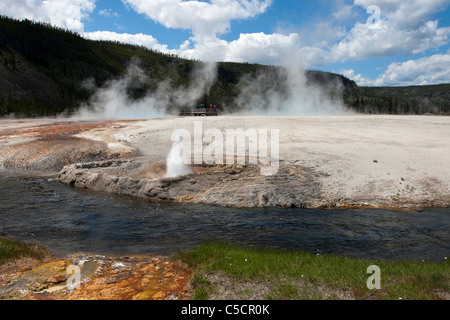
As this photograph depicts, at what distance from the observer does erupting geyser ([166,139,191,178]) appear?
12.5 meters

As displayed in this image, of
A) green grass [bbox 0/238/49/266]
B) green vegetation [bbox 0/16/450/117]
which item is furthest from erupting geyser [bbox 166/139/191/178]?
green vegetation [bbox 0/16/450/117]

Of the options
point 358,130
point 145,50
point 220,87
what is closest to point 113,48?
point 145,50

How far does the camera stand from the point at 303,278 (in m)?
5.05

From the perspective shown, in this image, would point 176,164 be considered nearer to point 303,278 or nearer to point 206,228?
point 206,228

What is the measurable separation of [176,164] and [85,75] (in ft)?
249

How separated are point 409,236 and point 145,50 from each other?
13235cm

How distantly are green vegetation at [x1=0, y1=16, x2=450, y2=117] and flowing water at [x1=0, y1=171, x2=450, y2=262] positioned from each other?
42.4 meters

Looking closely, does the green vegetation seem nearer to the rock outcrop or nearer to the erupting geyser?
the erupting geyser

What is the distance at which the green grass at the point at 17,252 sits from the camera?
609cm

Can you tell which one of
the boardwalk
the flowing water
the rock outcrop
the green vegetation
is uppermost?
the green vegetation

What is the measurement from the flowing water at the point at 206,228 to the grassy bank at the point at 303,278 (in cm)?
128

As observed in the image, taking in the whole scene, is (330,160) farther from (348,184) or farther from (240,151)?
(240,151)

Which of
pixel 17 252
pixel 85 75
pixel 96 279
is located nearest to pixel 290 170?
pixel 96 279

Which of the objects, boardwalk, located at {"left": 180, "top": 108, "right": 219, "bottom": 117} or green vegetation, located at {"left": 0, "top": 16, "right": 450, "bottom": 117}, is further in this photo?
green vegetation, located at {"left": 0, "top": 16, "right": 450, "bottom": 117}
